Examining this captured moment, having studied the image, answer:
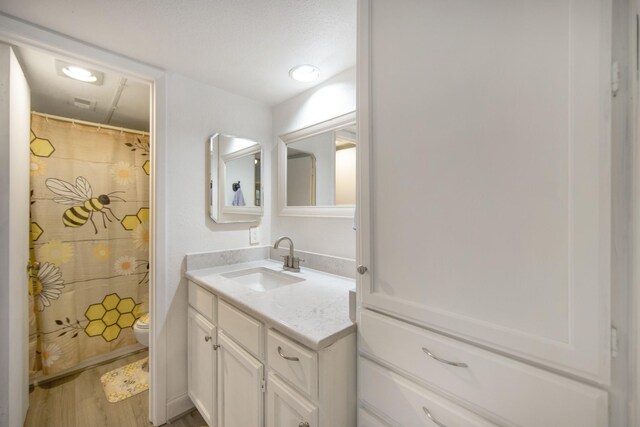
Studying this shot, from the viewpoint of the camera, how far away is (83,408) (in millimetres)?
1667

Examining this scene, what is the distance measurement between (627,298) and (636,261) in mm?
78

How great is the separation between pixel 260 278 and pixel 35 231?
1692 mm

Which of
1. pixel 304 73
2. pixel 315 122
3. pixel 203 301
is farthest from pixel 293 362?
pixel 304 73

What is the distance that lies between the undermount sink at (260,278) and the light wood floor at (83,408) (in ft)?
2.85

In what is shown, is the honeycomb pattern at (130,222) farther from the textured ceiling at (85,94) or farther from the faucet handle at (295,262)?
the faucet handle at (295,262)

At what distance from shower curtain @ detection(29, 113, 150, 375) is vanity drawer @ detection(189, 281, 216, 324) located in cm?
116

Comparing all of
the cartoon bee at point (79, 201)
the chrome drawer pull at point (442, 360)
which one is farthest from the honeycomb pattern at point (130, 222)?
the chrome drawer pull at point (442, 360)

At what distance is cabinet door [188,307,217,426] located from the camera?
4.52 feet

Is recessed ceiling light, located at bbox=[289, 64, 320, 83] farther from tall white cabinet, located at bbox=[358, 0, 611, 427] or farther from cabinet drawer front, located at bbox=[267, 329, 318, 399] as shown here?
A: cabinet drawer front, located at bbox=[267, 329, 318, 399]

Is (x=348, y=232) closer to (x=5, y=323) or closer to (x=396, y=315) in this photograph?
(x=396, y=315)

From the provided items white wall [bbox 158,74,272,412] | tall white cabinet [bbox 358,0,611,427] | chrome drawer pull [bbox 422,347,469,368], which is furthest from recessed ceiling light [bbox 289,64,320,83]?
chrome drawer pull [bbox 422,347,469,368]

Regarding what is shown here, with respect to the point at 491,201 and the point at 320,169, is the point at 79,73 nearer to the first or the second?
the point at 320,169

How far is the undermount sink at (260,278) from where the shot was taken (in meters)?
1.67

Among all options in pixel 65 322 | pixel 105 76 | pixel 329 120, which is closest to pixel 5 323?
pixel 65 322
